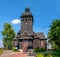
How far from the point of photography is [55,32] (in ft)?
180

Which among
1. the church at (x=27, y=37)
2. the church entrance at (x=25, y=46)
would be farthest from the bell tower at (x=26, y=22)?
the church entrance at (x=25, y=46)

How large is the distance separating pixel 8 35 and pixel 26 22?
343 inches

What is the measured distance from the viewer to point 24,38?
6606 cm

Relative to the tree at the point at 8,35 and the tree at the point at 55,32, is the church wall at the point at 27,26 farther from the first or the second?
the tree at the point at 55,32

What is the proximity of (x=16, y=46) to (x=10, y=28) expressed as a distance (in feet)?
25.4

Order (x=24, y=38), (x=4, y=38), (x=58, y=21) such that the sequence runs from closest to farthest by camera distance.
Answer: (x=58, y=21) → (x=24, y=38) → (x=4, y=38)

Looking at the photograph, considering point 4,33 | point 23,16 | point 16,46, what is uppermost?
point 23,16

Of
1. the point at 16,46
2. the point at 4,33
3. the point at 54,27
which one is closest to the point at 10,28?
the point at 4,33

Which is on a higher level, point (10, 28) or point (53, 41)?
point (10, 28)

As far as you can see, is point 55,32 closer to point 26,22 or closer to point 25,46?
point 25,46

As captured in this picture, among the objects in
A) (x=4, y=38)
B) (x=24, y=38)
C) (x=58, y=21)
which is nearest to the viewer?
(x=58, y=21)

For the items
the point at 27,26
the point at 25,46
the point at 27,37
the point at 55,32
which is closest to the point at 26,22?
the point at 27,26

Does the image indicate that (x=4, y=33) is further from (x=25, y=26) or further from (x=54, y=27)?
(x=54, y=27)

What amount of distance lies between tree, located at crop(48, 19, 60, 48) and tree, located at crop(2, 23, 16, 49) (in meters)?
18.0
